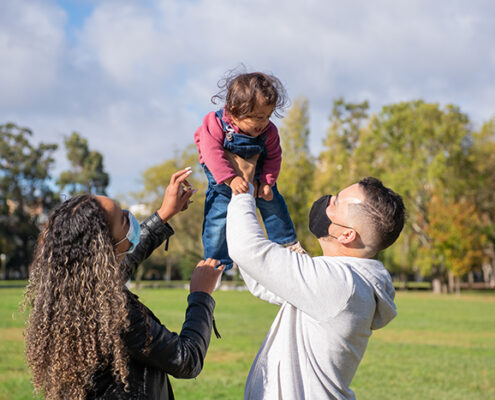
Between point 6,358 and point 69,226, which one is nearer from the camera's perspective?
point 69,226

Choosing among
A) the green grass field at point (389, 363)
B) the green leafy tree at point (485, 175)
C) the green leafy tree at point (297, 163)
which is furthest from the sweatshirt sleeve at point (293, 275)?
the green leafy tree at point (485, 175)

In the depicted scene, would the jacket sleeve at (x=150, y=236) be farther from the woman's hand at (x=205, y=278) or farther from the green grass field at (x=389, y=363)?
the green grass field at (x=389, y=363)

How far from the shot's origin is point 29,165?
62.9 metres

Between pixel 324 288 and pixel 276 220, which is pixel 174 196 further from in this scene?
pixel 324 288

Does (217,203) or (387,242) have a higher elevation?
(217,203)

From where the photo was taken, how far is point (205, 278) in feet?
8.05

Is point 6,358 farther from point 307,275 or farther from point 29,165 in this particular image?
point 29,165

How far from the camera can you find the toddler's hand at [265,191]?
2921 mm

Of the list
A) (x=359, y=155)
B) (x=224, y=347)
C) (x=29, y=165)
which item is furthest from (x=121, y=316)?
(x=29, y=165)

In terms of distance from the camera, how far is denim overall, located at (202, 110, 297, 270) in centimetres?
274

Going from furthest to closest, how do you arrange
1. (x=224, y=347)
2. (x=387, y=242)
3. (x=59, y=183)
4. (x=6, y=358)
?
(x=59, y=183), (x=224, y=347), (x=6, y=358), (x=387, y=242)

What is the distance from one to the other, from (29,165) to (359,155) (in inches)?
1587

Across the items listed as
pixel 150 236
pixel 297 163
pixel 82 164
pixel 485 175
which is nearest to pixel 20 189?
pixel 82 164

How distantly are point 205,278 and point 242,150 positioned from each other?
69cm
